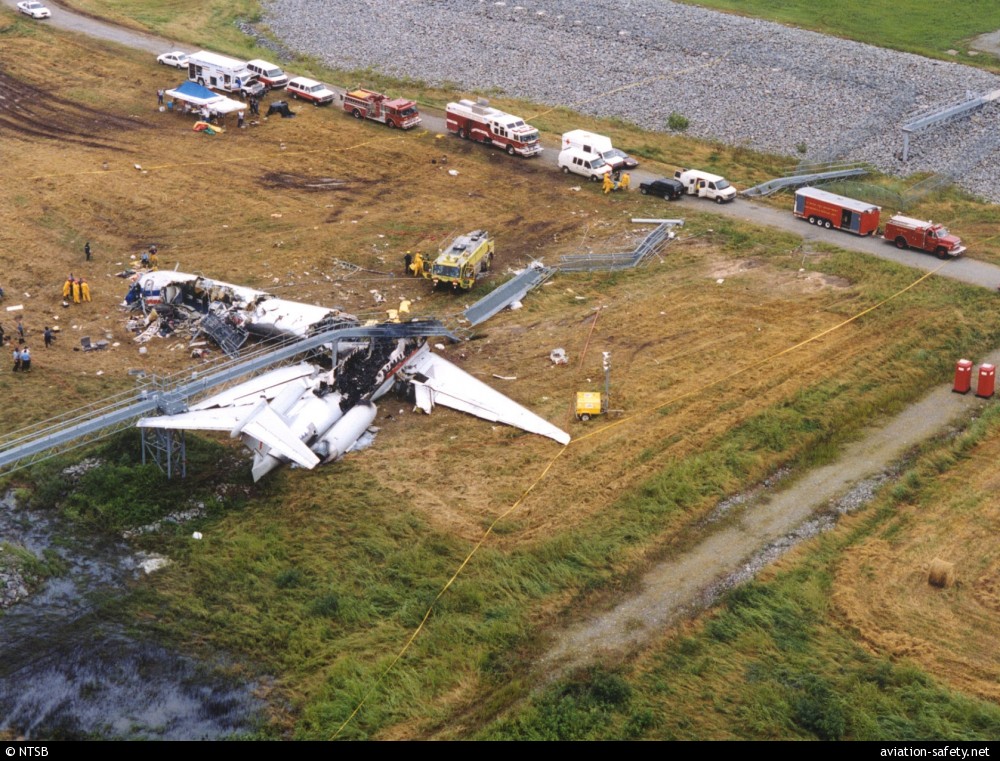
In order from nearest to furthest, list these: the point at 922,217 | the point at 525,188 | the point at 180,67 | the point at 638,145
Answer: the point at 922,217 → the point at 525,188 → the point at 638,145 → the point at 180,67

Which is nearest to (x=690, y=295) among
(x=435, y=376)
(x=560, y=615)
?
(x=435, y=376)

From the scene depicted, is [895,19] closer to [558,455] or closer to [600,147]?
[600,147]

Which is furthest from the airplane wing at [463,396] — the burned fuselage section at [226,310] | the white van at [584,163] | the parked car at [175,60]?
the parked car at [175,60]

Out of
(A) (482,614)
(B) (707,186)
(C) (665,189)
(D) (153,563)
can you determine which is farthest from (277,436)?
(B) (707,186)

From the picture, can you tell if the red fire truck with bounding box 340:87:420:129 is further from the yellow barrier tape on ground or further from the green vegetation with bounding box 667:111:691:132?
the yellow barrier tape on ground

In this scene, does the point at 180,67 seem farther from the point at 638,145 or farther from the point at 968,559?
the point at 968,559

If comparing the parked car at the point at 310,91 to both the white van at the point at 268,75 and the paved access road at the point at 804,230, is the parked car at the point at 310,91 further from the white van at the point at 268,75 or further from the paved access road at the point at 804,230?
the paved access road at the point at 804,230

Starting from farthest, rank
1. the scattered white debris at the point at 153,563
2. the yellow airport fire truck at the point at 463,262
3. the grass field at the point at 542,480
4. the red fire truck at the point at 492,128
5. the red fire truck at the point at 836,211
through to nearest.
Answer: the red fire truck at the point at 492,128, the red fire truck at the point at 836,211, the yellow airport fire truck at the point at 463,262, the scattered white debris at the point at 153,563, the grass field at the point at 542,480
